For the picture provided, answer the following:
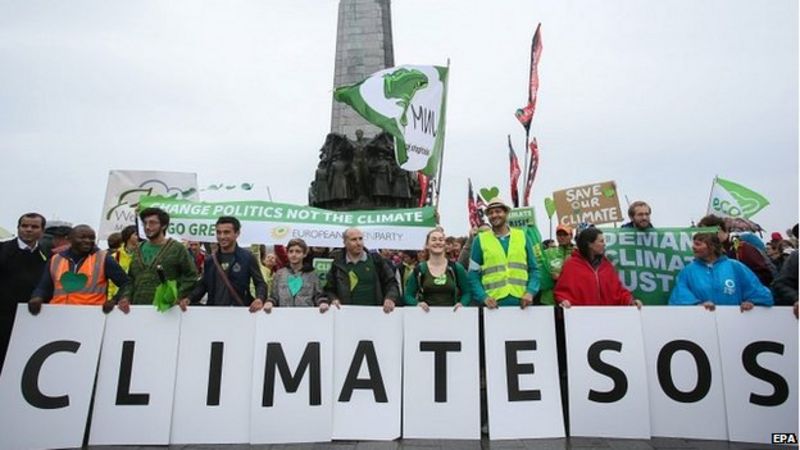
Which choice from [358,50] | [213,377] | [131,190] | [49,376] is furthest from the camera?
[358,50]

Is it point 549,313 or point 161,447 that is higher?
point 549,313

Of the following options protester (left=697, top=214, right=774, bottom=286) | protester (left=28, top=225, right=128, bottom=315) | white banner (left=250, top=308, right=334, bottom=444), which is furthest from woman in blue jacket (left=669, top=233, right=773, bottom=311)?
protester (left=28, top=225, right=128, bottom=315)

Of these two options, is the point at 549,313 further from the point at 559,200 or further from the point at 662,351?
the point at 559,200

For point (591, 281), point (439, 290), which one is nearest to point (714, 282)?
point (591, 281)

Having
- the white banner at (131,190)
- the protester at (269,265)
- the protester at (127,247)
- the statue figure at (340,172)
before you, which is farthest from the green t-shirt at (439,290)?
the statue figure at (340,172)

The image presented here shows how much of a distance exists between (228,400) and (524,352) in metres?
2.51

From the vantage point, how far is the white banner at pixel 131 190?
9.30 metres

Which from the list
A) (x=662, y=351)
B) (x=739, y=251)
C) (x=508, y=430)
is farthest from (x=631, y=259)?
(x=508, y=430)

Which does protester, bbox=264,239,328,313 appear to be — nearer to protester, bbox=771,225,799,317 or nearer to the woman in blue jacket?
the woman in blue jacket

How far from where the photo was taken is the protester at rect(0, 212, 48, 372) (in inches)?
193

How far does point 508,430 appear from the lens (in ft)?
14.6

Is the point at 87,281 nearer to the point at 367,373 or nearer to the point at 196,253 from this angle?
the point at 367,373

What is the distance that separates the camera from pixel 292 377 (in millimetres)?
4539

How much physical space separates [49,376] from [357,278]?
8.65ft
